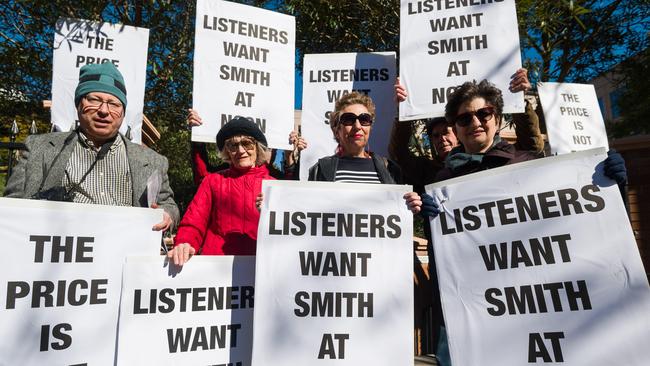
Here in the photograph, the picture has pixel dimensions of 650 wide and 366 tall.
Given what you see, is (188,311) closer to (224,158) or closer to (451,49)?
(224,158)

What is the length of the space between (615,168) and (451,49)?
1.79 metres

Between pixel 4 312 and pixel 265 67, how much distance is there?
8.46 feet

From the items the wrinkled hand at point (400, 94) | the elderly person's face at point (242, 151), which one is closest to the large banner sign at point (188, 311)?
the elderly person's face at point (242, 151)

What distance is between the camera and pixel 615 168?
1.93 m

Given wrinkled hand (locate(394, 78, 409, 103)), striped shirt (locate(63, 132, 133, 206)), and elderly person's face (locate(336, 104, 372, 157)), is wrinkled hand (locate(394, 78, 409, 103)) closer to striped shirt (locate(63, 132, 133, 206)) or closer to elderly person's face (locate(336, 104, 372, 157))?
elderly person's face (locate(336, 104, 372, 157))

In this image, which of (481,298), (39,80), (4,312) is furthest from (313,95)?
(39,80)

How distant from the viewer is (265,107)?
3707mm

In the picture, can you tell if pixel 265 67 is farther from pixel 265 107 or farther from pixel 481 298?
pixel 481 298

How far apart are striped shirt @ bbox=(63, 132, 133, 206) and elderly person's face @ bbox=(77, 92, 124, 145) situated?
0.07 metres

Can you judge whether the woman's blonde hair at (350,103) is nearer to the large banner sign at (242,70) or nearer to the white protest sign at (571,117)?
the large banner sign at (242,70)

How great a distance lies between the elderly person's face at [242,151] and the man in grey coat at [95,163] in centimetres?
45

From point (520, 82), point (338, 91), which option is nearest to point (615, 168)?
point (520, 82)

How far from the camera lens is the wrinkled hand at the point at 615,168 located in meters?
1.92

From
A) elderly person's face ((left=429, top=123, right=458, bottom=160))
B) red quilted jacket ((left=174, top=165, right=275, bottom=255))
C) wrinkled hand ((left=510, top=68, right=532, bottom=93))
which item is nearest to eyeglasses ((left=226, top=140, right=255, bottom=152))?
red quilted jacket ((left=174, top=165, right=275, bottom=255))
